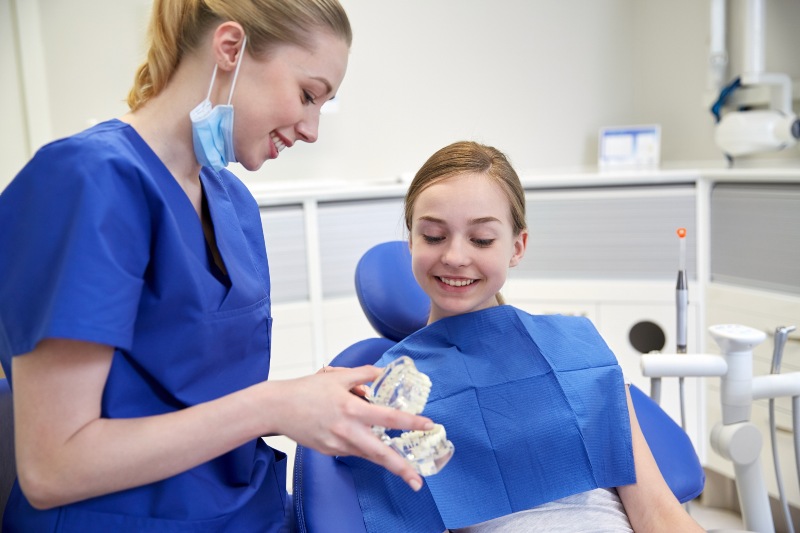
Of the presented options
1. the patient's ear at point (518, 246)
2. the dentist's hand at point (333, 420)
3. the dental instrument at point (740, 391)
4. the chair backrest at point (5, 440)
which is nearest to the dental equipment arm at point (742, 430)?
the dental instrument at point (740, 391)

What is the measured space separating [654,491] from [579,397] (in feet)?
0.53

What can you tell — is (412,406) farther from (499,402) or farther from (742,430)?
(742,430)

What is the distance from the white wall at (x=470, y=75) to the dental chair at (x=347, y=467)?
146cm

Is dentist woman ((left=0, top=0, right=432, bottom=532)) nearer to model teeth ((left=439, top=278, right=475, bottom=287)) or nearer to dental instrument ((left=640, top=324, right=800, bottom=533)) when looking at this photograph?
model teeth ((left=439, top=278, right=475, bottom=287))

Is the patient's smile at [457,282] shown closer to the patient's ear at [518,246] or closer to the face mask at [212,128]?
the patient's ear at [518,246]

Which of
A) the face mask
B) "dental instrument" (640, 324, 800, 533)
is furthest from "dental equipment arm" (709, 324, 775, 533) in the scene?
the face mask

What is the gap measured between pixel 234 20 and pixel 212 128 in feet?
0.39

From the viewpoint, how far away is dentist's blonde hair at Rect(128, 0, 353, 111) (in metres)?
0.87

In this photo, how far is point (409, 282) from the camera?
4.46 ft

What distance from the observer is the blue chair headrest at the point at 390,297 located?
4.35 feet

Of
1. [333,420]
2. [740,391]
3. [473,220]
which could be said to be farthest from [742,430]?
[333,420]

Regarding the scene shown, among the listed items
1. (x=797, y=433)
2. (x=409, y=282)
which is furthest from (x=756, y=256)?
(x=409, y=282)

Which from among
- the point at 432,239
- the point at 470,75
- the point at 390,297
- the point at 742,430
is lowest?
the point at 742,430

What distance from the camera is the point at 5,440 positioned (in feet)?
3.12
